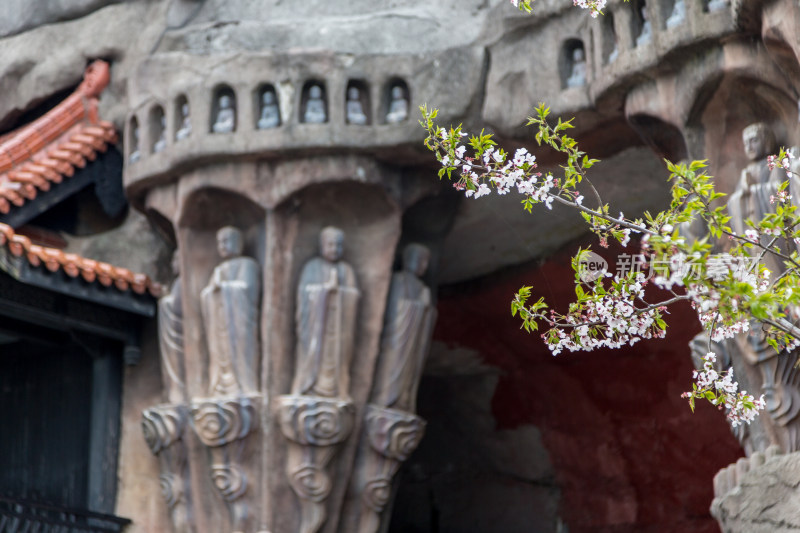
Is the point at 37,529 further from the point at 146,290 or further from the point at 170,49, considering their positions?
the point at 170,49

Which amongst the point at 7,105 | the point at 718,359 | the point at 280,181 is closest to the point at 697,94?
the point at 718,359

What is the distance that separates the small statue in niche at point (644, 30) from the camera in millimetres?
9184

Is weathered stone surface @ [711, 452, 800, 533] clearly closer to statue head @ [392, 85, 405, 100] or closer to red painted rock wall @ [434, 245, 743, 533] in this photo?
red painted rock wall @ [434, 245, 743, 533]

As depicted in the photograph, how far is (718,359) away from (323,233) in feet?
9.82

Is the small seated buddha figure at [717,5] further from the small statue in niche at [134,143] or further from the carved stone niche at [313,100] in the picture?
the small statue in niche at [134,143]

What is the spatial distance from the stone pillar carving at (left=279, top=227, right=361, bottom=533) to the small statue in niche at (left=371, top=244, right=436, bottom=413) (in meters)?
0.31

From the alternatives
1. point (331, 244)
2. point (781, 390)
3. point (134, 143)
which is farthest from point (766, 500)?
point (134, 143)

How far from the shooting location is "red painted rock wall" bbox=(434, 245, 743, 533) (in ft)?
40.5

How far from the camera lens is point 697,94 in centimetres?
901

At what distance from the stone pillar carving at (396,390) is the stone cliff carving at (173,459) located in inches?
48.9

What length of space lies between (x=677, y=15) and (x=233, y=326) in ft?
12.2

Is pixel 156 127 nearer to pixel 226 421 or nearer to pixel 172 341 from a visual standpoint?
pixel 172 341

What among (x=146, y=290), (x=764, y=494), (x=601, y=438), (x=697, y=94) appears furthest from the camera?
(x=601, y=438)

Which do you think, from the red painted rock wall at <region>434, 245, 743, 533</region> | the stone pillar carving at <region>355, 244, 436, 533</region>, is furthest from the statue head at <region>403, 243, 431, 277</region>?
the red painted rock wall at <region>434, 245, 743, 533</region>
